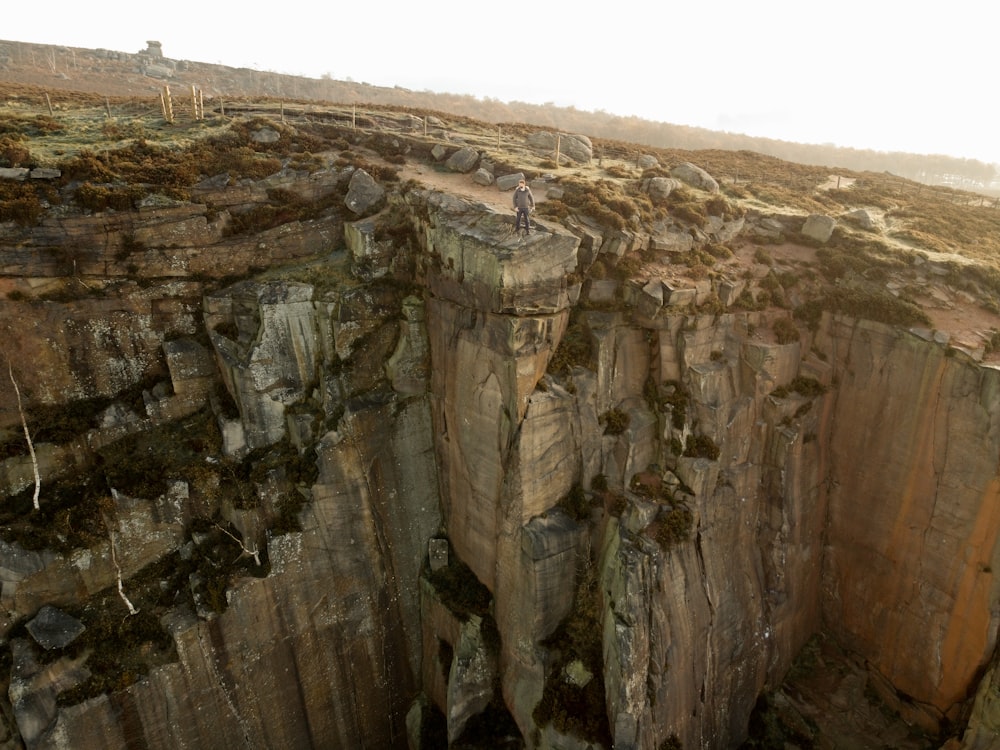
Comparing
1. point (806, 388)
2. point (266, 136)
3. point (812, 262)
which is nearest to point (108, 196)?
point (266, 136)

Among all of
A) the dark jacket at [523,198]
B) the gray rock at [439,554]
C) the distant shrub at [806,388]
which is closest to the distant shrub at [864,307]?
the distant shrub at [806,388]

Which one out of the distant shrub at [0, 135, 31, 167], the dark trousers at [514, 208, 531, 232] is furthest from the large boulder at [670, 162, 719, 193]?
the distant shrub at [0, 135, 31, 167]

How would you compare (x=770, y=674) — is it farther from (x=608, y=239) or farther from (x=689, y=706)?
(x=608, y=239)

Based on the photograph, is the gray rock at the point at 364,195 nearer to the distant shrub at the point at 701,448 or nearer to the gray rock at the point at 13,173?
the gray rock at the point at 13,173

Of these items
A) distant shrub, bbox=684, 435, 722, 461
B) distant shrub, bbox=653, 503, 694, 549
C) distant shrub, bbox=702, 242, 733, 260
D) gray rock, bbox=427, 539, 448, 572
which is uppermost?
distant shrub, bbox=702, 242, 733, 260

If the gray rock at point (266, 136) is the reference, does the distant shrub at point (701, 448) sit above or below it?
below

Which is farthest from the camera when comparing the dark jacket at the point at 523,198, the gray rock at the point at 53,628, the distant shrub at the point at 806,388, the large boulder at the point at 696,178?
the large boulder at the point at 696,178

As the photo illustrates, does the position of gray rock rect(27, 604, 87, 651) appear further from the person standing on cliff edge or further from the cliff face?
the person standing on cliff edge
